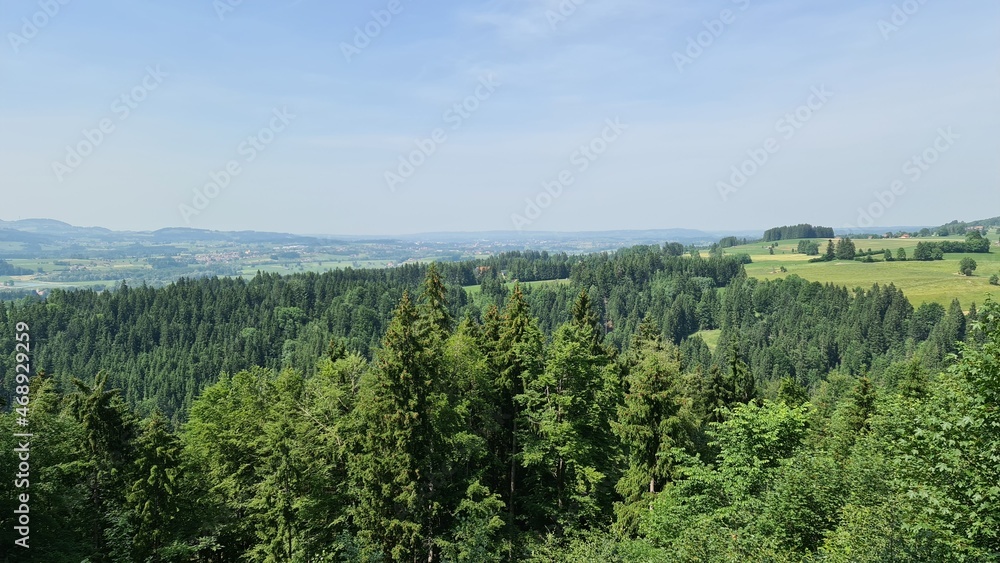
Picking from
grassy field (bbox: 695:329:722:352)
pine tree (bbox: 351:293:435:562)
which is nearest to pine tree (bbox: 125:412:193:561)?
pine tree (bbox: 351:293:435:562)

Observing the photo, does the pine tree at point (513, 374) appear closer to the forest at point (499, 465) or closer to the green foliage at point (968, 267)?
the forest at point (499, 465)

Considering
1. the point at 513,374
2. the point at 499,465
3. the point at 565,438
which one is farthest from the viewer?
Result: the point at 499,465

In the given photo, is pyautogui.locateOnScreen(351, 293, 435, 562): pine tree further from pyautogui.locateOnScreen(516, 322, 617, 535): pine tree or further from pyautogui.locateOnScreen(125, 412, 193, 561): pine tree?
pyautogui.locateOnScreen(125, 412, 193, 561): pine tree

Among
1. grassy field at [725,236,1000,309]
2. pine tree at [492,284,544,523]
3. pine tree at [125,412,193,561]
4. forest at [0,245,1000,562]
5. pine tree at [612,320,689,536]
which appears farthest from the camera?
grassy field at [725,236,1000,309]

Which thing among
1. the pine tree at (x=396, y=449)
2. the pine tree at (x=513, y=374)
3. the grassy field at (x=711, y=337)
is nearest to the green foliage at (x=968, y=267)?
the grassy field at (x=711, y=337)

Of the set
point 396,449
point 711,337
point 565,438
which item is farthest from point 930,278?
point 396,449

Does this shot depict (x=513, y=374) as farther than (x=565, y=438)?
Yes

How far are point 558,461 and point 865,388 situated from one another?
2779 cm

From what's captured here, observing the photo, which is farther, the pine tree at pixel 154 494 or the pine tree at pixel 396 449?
the pine tree at pixel 154 494

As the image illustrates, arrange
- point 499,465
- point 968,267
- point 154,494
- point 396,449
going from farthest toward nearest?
point 968,267 < point 499,465 < point 154,494 < point 396,449

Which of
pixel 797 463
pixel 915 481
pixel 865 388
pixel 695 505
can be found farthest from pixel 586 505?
pixel 865 388

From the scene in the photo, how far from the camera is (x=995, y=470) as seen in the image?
44.8 feet

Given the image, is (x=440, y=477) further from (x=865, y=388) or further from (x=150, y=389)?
(x=150, y=389)

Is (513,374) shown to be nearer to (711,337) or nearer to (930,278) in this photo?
(711,337)
